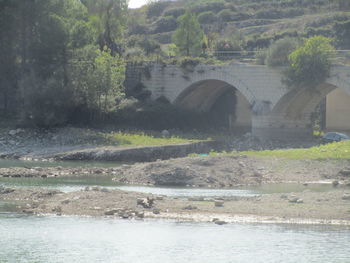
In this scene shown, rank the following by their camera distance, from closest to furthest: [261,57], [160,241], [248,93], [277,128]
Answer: [160,241], [277,128], [248,93], [261,57]

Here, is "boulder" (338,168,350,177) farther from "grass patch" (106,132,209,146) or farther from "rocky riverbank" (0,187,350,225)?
"grass patch" (106,132,209,146)

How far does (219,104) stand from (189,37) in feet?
22.4

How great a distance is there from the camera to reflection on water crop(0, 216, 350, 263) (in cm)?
2414

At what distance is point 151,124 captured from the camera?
203 ft

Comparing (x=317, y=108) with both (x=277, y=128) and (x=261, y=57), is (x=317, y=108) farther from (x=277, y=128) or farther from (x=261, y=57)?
(x=261, y=57)

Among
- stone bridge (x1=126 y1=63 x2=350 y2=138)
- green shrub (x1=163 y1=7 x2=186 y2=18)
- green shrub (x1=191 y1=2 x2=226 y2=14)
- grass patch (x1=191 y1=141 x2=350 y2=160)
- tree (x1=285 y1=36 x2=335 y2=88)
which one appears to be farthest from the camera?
green shrub (x1=191 y1=2 x2=226 y2=14)

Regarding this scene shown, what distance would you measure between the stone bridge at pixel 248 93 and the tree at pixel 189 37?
5.35m

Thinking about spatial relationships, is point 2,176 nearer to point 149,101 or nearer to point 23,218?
point 23,218

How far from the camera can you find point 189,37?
7169cm

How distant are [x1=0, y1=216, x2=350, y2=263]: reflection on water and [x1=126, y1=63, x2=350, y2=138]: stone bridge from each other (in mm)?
28938

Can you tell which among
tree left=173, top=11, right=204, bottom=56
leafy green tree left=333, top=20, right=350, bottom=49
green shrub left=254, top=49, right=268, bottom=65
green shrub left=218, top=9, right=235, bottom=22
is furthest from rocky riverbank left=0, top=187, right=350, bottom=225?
green shrub left=218, top=9, right=235, bottom=22

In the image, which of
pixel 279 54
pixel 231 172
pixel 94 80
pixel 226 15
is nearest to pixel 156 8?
pixel 226 15

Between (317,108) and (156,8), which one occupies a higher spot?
(156,8)

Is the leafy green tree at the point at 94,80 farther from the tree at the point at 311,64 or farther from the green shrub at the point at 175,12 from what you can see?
the green shrub at the point at 175,12
